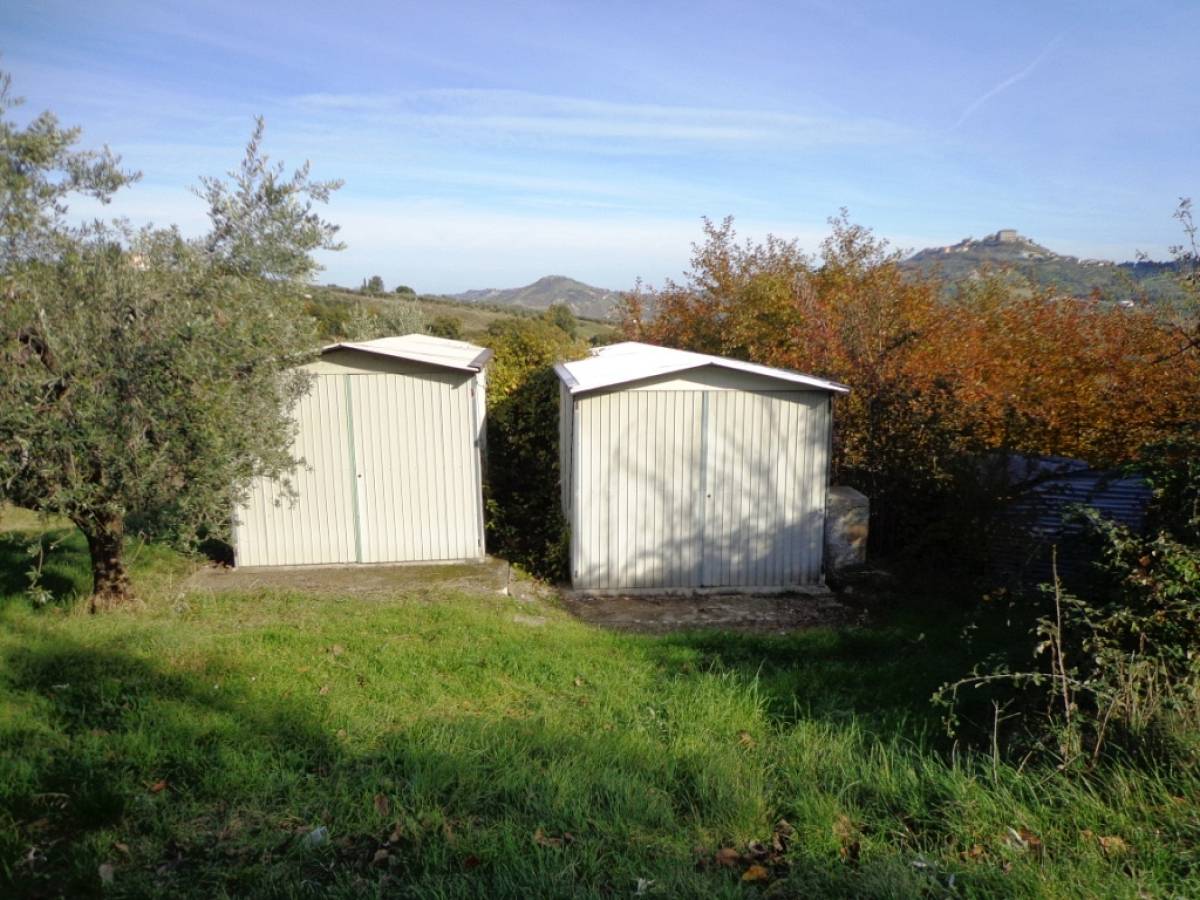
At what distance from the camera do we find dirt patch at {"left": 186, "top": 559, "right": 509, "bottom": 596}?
27.3 feet

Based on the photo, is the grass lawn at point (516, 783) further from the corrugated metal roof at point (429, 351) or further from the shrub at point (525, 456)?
the corrugated metal roof at point (429, 351)

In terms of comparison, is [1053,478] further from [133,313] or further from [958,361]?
[133,313]

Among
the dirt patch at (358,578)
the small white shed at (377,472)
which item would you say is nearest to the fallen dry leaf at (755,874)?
the dirt patch at (358,578)

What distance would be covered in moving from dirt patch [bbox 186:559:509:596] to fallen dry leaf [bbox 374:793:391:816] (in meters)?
4.50

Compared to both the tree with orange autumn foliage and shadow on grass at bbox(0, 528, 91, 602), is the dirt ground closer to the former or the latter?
shadow on grass at bbox(0, 528, 91, 602)

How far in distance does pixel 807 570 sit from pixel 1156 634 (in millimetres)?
4495

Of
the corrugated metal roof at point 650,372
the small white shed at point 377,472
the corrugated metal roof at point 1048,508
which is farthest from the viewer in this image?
the small white shed at point 377,472

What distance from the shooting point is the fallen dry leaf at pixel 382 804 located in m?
3.68

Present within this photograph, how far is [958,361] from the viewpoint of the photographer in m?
9.26

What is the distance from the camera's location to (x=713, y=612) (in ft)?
26.5

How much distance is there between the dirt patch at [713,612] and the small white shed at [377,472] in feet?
6.49

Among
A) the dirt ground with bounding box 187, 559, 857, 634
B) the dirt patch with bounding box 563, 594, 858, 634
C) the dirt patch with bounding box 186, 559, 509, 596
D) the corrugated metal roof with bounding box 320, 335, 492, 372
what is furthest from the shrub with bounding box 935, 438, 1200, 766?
the corrugated metal roof with bounding box 320, 335, 492, 372

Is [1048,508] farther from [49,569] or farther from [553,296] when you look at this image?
[553,296]

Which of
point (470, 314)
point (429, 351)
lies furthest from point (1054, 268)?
point (470, 314)
